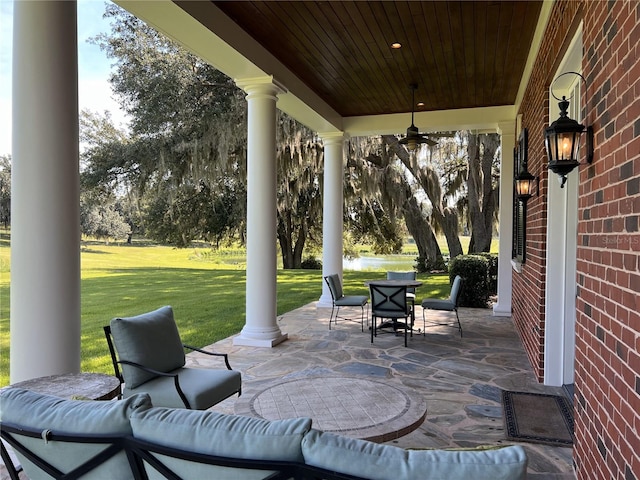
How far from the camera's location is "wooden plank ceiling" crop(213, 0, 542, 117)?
12.9ft

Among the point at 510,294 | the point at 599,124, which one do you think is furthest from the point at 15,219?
the point at 510,294

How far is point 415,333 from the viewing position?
19.8 feet

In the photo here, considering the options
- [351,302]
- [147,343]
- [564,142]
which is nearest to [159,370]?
[147,343]

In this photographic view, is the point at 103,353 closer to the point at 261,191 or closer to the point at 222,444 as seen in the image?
the point at 261,191

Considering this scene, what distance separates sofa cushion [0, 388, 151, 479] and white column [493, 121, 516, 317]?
677cm

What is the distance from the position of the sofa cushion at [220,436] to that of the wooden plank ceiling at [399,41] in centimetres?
356

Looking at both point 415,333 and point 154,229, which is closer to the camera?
point 415,333

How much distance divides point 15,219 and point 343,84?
4.54 m

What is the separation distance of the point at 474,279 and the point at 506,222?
1.24 meters

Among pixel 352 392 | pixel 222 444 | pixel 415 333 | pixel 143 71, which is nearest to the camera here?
pixel 222 444

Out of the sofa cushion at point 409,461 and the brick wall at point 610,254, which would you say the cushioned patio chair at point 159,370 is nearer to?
the sofa cushion at point 409,461

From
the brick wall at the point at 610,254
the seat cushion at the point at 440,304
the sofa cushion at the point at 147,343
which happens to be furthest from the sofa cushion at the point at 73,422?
the seat cushion at the point at 440,304

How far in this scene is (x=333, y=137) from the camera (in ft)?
26.0

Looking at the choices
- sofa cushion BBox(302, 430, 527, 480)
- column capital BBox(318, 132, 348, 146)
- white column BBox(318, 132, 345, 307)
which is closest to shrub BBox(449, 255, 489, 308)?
white column BBox(318, 132, 345, 307)
